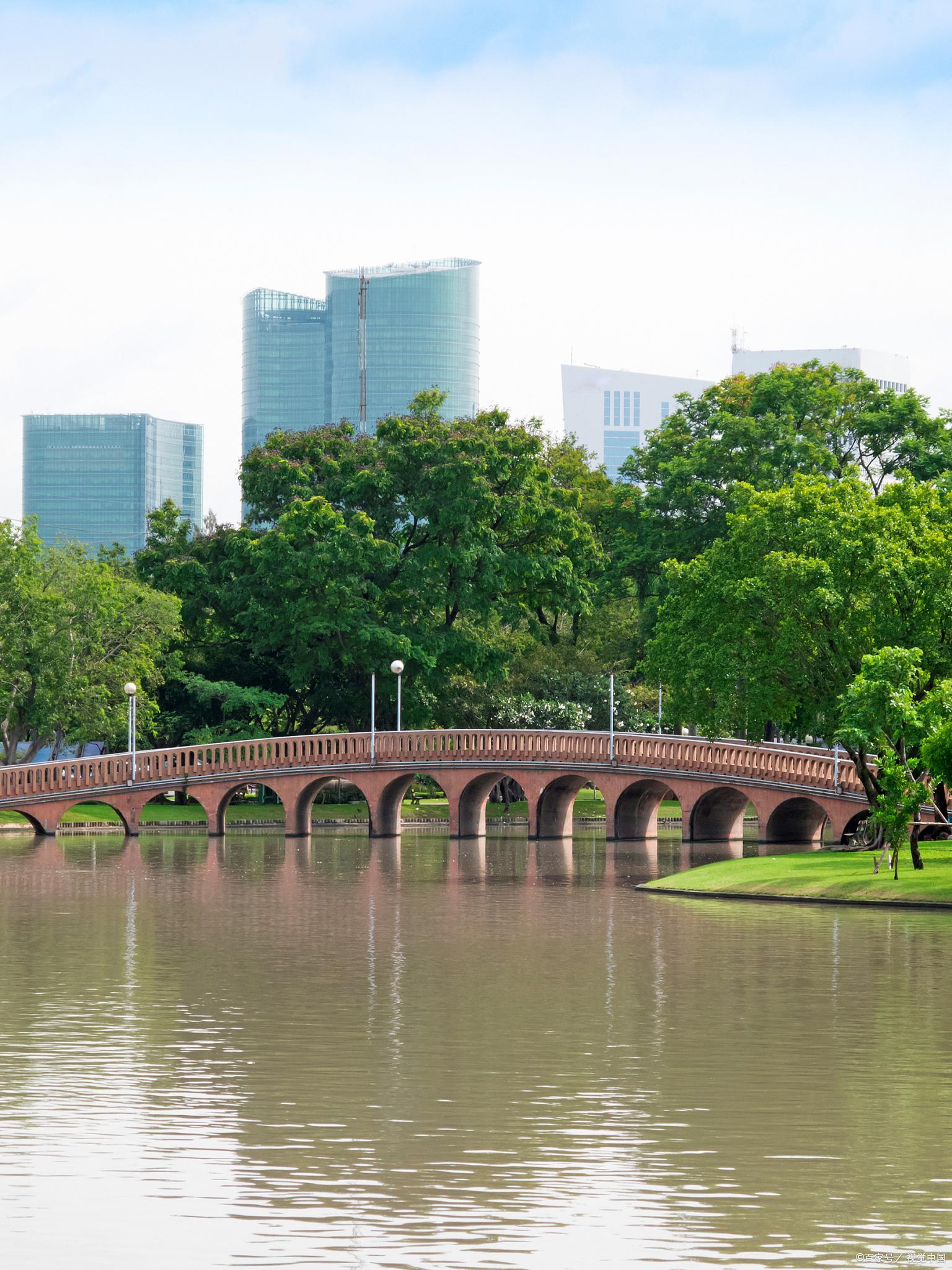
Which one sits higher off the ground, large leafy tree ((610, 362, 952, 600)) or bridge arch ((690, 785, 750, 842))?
large leafy tree ((610, 362, 952, 600))

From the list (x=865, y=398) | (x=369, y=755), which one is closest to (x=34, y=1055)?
(x=369, y=755)

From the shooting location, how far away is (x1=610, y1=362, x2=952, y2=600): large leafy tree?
72250mm

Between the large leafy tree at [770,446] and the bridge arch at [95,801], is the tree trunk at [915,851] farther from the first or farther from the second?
the bridge arch at [95,801]

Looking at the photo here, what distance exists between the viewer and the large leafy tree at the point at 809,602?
152ft

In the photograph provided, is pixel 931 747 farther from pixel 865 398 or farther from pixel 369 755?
pixel 865 398

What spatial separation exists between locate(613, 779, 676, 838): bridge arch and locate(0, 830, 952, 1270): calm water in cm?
3299

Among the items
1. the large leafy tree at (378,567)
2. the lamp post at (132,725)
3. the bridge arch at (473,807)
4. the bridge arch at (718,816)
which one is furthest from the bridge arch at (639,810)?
the lamp post at (132,725)

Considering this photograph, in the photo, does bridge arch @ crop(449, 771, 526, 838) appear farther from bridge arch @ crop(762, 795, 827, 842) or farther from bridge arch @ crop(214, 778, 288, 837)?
bridge arch @ crop(762, 795, 827, 842)

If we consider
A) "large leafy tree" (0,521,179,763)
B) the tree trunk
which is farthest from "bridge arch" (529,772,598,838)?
the tree trunk

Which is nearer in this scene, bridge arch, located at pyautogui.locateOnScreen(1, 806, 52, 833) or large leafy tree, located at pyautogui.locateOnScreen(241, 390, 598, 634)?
bridge arch, located at pyautogui.locateOnScreen(1, 806, 52, 833)

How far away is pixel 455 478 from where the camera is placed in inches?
3044

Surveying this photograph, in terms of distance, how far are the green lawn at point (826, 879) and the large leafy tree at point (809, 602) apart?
405 cm

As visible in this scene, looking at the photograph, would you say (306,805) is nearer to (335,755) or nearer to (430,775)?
(335,755)

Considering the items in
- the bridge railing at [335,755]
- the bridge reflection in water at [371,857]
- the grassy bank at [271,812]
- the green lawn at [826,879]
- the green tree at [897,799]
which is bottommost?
the bridge reflection in water at [371,857]
